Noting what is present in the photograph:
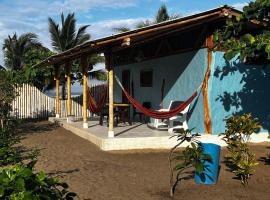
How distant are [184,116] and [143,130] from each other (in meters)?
1.37

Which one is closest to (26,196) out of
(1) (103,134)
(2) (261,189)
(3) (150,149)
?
(2) (261,189)

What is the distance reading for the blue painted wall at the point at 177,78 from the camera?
1030 cm

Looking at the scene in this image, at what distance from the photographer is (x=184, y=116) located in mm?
10188

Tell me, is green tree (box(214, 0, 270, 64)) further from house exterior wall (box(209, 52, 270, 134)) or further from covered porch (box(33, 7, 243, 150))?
house exterior wall (box(209, 52, 270, 134))

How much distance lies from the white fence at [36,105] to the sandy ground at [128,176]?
32.4ft

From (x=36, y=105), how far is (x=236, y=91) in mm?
12336

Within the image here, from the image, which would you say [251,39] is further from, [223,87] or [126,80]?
[126,80]

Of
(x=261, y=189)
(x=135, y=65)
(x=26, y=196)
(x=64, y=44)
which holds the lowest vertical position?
(x=261, y=189)

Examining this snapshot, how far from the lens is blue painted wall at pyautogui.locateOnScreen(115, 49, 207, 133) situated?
33.8ft

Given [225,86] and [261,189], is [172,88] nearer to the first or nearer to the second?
[225,86]

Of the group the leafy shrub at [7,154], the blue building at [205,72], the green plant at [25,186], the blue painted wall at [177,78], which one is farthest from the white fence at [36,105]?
the green plant at [25,186]

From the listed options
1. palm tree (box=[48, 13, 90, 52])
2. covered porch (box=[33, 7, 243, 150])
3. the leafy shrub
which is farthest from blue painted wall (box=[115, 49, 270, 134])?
palm tree (box=[48, 13, 90, 52])

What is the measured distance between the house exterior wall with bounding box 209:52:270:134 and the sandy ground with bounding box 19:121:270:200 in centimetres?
114

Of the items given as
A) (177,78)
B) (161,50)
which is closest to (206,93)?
(177,78)
